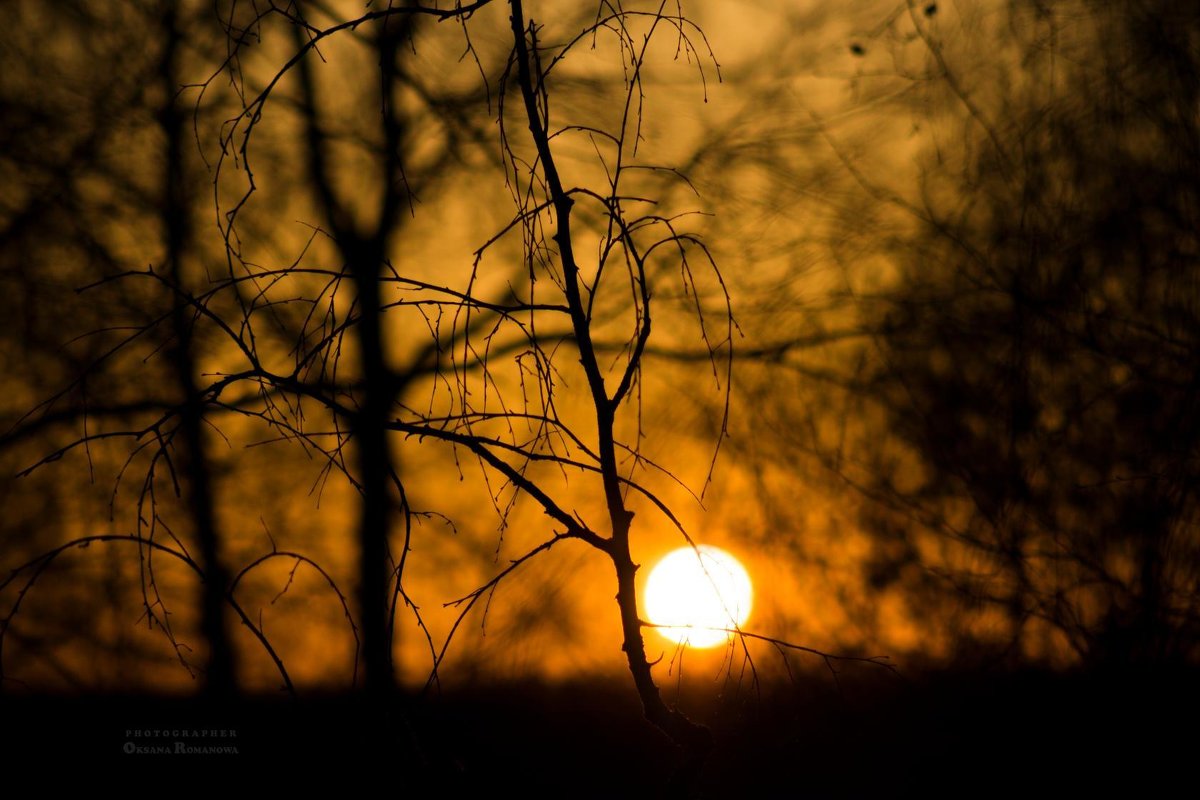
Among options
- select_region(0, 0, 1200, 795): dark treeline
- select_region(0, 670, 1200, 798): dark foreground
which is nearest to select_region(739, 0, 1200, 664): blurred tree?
select_region(0, 0, 1200, 795): dark treeline

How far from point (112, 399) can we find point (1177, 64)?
254 centimetres

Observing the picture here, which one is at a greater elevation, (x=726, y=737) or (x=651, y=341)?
(x=651, y=341)

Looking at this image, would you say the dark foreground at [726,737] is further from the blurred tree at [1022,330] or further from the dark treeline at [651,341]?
the blurred tree at [1022,330]

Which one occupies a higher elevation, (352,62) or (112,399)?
(352,62)

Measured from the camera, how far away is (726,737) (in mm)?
2020

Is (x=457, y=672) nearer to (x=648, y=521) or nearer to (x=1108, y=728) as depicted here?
(x=648, y=521)

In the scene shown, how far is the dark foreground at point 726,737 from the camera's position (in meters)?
1.99

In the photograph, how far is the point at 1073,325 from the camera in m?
2.12

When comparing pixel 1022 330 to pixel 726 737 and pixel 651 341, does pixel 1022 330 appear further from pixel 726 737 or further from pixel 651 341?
pixel 726 737

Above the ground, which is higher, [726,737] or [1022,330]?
[1022,330]

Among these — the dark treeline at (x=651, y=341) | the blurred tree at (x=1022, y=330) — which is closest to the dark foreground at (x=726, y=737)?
the dark treeline at (x=651, y=341)

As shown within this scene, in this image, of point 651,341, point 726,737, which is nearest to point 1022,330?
point 651,341

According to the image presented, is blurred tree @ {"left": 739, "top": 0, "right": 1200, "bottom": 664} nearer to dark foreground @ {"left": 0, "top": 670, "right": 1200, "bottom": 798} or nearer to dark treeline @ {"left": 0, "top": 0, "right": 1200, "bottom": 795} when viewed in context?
dark treeline @ {"left": 0, "top": 0, "right": 1200, "bottom": 795}

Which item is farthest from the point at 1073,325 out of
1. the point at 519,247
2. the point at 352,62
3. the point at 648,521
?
the point at 352,62
